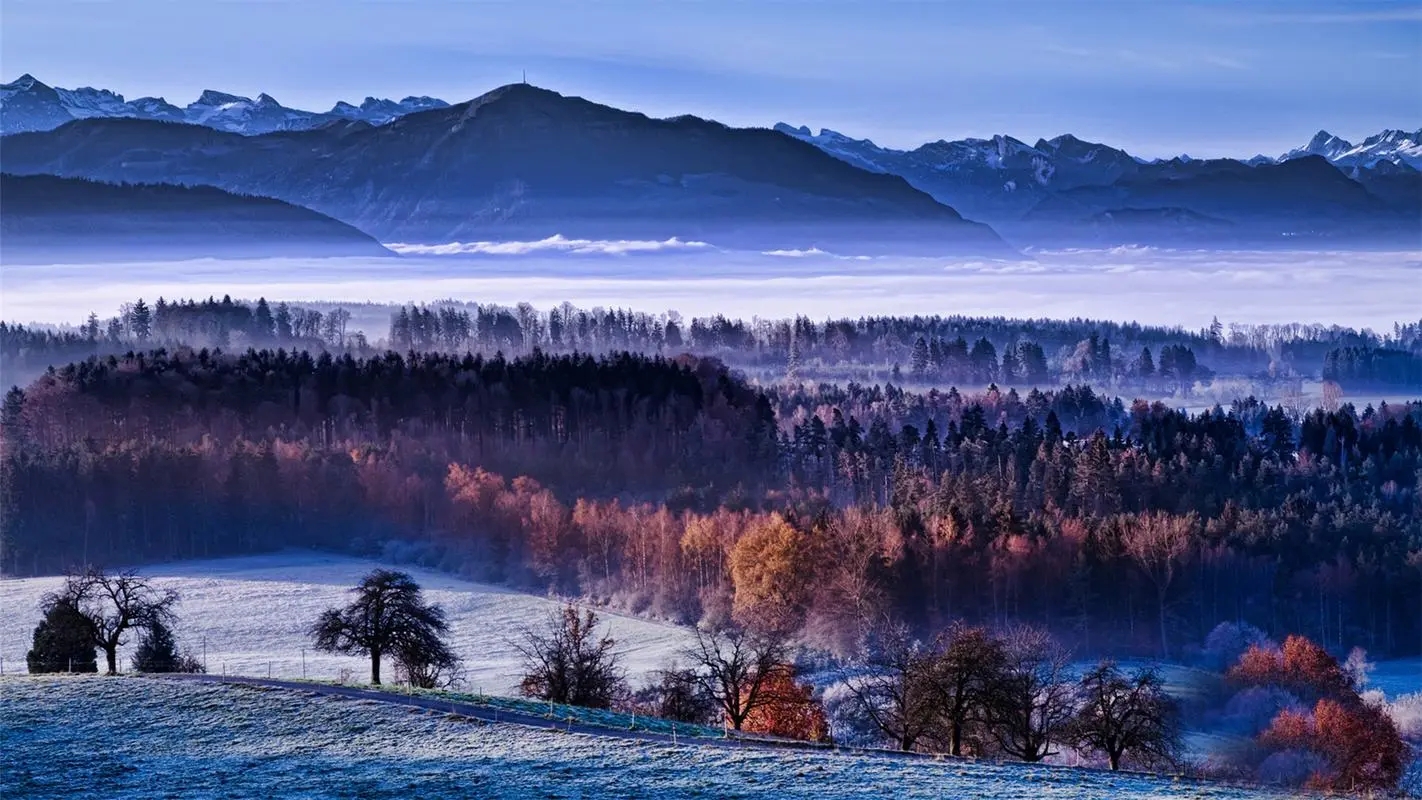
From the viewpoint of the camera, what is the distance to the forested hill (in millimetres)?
92062

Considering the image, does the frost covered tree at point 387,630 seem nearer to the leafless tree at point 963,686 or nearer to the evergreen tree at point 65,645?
the evergreen tree at point 65,645

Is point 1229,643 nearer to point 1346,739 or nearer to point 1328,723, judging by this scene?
point 1328,723

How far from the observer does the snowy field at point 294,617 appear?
3017 inches

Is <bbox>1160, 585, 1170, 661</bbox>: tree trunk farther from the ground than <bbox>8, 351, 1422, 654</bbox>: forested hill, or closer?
closer

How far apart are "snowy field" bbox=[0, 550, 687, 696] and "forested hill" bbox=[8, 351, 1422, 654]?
194 inches

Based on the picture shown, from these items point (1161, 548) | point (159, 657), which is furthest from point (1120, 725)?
point (1161, 548)

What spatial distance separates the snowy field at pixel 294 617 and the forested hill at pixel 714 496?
16.2ft

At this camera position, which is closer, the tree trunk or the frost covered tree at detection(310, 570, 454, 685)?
the frost covered tree at detection(310, 570, 454, 685)

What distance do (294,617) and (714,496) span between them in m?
41.2

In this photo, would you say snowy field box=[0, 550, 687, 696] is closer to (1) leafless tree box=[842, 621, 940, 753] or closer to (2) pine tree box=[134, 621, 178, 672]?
(2) pine tree box=[134, 621, 178, 672]

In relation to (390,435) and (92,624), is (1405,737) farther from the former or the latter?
(390,435)

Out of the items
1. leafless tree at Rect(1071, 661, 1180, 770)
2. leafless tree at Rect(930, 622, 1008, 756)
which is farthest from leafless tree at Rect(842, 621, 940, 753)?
leafless tree at Rect(1071, 661, 1180, 770)

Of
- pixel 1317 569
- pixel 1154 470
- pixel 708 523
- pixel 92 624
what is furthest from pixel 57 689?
pixel 1154 470

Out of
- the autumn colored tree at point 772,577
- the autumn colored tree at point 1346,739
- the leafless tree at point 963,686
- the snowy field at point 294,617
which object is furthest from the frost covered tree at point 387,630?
the autumn colored tree at point 1346,739
